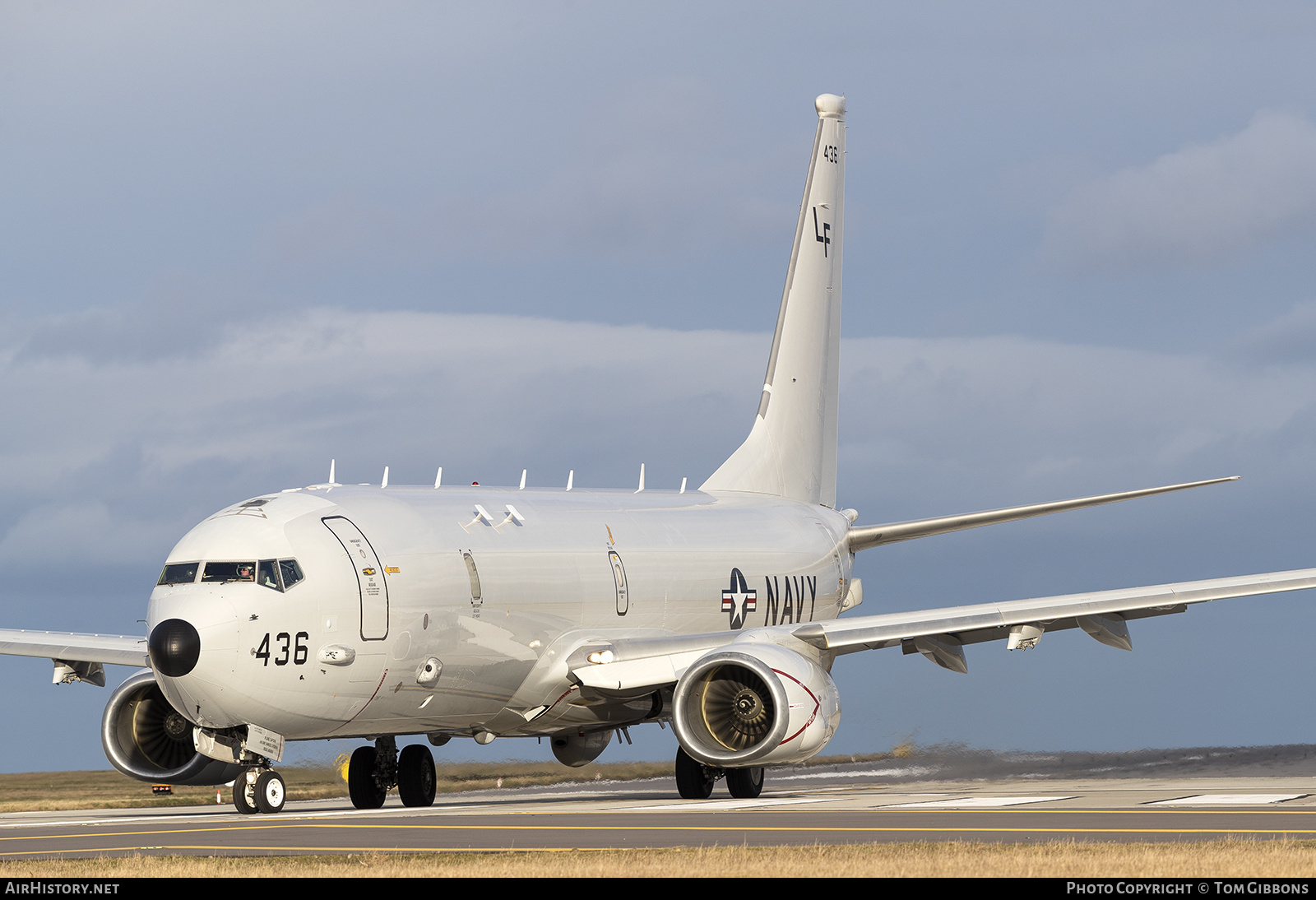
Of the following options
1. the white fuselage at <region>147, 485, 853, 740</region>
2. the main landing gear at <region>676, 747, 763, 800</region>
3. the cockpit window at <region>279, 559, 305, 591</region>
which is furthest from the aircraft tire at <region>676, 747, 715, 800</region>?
the cockpit window at <region>279, 559, 305, 591</region>

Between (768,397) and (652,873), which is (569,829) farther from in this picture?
(768,397)

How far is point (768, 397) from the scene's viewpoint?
34938 mm

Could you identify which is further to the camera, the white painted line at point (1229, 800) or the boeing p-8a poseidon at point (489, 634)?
the white painted line at point (1229, 800)

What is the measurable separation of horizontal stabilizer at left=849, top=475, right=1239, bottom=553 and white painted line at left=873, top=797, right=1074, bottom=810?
18.4 feet

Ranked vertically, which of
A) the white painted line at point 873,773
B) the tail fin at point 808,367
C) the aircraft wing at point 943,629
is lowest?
the white painted line at point 873,773

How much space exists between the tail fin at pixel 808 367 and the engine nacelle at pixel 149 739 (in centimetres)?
1209

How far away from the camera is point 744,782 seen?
25453mm

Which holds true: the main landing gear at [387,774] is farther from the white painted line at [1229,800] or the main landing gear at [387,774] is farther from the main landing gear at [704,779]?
the white painted line at [1229,800]

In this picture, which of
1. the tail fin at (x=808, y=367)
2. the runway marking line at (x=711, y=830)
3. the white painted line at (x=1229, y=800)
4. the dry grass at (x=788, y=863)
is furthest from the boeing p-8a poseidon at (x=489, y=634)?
the dry grass at (x=788, y=863)

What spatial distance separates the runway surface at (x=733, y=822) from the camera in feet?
53.3

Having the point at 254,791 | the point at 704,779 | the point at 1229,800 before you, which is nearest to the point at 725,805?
the point at 704,779

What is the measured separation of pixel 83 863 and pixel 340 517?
7.84 m

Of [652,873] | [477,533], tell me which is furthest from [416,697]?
[652,873]

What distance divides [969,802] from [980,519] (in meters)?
7.20
